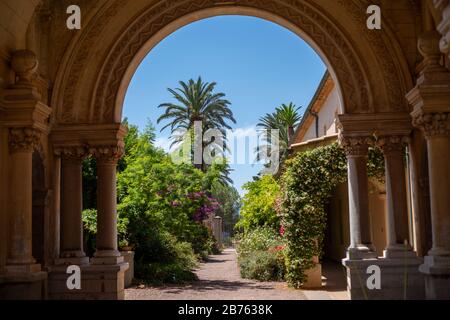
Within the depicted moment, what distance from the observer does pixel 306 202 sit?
47.8 feet

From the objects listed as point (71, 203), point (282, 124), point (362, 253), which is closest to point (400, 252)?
point (362, 253)

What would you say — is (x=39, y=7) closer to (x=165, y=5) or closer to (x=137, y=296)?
(x=165, y=5)

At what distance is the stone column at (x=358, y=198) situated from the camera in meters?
11.1

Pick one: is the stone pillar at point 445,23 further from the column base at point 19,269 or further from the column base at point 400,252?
the column base at point 19,269

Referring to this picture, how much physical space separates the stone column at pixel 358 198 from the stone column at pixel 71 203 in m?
5.10

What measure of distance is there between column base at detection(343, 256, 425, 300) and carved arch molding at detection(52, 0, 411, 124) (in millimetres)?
2853

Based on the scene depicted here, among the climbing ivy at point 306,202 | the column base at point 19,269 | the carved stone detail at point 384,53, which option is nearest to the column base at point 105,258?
the column base at point 19,269

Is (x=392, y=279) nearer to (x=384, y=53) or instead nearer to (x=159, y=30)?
(x=384, y=53)

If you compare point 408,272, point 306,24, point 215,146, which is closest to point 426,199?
point 408,272

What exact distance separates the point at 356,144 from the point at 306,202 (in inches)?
143

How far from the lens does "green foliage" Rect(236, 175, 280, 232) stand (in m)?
20.9

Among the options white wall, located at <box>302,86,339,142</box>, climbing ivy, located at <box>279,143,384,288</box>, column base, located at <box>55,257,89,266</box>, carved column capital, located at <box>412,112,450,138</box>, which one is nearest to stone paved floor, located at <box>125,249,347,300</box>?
climbing ivy, located at <box>279,143,384,288</box>

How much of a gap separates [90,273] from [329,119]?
1432 centimetres
